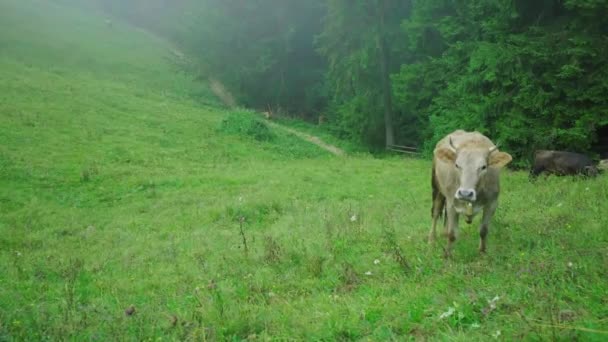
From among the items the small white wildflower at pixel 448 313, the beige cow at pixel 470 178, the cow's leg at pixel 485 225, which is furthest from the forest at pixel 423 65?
the small white wildflower at pixel 448 313

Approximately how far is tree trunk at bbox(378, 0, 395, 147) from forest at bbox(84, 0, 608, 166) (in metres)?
0.10

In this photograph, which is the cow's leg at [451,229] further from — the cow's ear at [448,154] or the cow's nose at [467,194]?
A: the cow's nose at [467,194]

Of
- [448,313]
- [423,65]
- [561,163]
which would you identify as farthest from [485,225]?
[423,65]

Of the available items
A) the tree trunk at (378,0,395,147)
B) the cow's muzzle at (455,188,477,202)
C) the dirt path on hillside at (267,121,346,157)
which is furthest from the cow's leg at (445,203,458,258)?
the tree trunk at (378,0,395,147)

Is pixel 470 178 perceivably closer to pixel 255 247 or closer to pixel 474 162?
pixel 474 162

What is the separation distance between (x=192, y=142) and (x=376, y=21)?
599 inches

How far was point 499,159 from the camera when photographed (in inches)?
282

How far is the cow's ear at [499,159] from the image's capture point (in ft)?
23.3

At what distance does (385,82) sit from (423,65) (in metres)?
3.67

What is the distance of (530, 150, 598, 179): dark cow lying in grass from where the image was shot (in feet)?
47.5

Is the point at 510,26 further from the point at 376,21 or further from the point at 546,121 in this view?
the point at 376,21

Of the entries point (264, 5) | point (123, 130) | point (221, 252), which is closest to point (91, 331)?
point (221, 252)

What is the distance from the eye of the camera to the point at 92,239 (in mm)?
11453

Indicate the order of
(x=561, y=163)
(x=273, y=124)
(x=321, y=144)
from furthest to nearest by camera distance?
(x=273, y=124)
(x=321, y=144)
(x=561, y=163)
